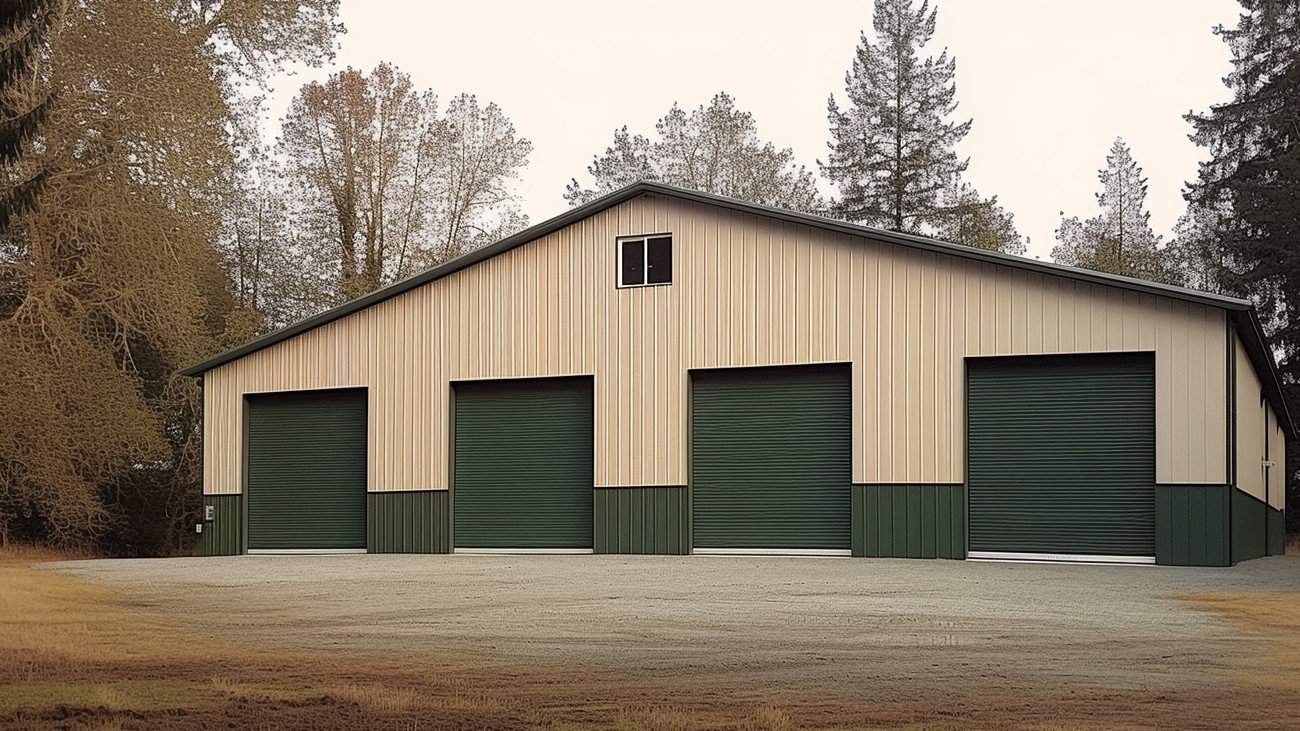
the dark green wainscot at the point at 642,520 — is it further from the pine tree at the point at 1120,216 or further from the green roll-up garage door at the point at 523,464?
the pine tree at the point at 1120,216

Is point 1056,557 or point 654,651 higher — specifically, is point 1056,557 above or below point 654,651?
below

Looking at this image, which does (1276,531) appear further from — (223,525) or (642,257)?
(223,525)

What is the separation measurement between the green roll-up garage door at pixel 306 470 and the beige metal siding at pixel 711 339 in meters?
0.44

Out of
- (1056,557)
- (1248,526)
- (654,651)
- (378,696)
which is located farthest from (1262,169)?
(378,696)

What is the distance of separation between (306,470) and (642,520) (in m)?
7.38

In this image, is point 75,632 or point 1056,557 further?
point 1056,557

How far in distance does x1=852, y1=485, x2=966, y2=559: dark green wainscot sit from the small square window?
527 centimetres

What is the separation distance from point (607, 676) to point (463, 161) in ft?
141

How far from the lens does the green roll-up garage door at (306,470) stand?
2867 centimetres

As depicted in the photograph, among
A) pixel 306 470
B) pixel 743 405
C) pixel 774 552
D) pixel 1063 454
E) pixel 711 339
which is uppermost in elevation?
pixel 711 339

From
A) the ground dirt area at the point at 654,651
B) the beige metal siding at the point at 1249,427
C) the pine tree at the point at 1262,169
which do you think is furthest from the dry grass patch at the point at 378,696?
the pine tree at the point at 1262,169

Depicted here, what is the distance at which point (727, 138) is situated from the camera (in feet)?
183

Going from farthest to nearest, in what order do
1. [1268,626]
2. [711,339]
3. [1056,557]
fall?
[711,339]
[1056,557]
[1268,626]

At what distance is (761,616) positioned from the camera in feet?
45.3
